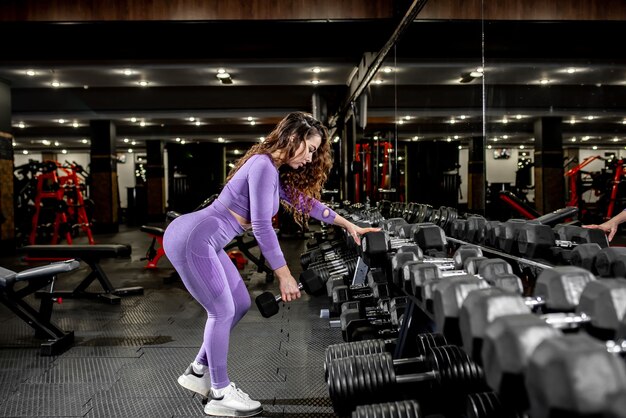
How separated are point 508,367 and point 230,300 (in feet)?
4.64

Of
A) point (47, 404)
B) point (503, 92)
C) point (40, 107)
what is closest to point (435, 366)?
point (47, 404)

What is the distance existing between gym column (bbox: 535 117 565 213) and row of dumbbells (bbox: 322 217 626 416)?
5210 mm

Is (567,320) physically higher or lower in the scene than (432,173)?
lower

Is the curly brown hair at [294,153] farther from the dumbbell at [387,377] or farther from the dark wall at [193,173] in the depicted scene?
the dark wall at [193,173]

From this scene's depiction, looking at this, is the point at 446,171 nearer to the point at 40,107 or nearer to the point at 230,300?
the point at 230,300

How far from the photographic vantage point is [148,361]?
2.71 meters

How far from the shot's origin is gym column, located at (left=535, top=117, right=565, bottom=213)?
595 centimetres

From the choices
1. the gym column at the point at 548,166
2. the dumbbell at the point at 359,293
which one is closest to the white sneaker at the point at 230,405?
the dumbbell at the point at 359,293

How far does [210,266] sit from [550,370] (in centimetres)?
146

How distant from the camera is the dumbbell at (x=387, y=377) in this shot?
4.88ft

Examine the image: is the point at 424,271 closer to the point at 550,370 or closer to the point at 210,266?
the point at 550,370

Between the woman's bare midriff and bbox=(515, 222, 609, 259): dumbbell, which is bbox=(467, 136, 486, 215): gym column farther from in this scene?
the woman's bare midriff

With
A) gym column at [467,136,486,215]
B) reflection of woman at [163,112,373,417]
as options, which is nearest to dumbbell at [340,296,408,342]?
reflection of woman at [163,112,373,417]

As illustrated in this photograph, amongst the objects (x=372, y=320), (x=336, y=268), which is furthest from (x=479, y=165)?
(x=372, y=320)
